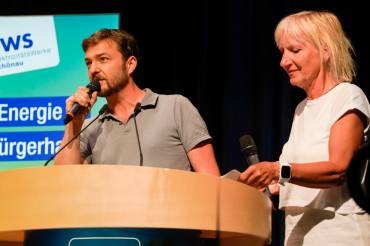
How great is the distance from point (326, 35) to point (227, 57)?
1.60m

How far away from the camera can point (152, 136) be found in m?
2.09

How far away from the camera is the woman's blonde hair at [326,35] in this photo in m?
1.71

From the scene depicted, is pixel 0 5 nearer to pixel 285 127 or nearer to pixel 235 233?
pixel 285 127

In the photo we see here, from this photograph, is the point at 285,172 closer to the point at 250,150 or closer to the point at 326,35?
the point at 250,150

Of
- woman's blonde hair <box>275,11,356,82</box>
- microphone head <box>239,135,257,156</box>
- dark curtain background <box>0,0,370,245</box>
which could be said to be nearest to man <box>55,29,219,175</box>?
microphone head <box>239,135,257,156</box>

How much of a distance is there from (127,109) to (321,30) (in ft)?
2.70

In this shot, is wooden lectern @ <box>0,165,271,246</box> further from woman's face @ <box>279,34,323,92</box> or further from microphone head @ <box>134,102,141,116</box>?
microphone head @ <box>134,102,141,116</box>

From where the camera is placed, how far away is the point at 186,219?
3.52ft

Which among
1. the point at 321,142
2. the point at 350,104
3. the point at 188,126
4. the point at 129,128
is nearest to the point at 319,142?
the point at 321,142

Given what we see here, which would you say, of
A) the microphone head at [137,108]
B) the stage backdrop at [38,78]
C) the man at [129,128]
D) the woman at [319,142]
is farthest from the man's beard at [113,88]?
the stage backdrop at [38,78]

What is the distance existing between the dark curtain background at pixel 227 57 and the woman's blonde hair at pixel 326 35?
1.35 m

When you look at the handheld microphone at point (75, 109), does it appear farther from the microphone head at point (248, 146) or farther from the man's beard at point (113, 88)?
the microphone head at point (248, 146)

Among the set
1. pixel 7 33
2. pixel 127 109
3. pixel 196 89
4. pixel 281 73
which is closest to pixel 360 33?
pixel 281 73

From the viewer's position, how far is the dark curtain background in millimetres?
3121
